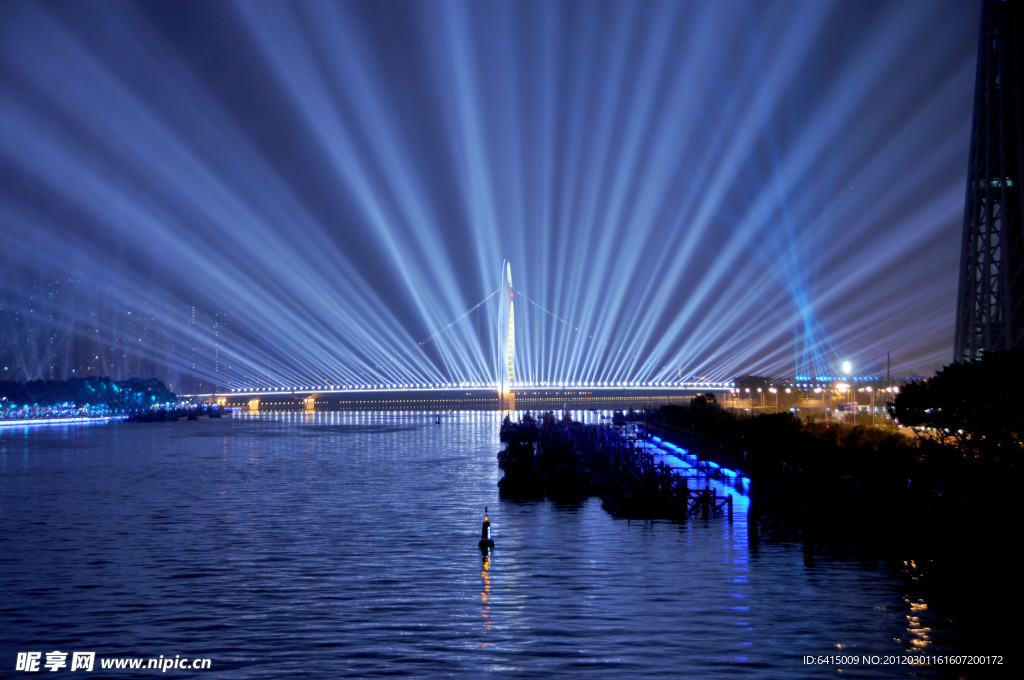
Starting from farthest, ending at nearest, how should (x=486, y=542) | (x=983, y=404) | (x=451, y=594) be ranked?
(x=983, y=404)
(x=486, y=542)
(x=451, y=594)

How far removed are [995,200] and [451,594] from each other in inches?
1177

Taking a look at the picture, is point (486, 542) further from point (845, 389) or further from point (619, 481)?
point (845, 389)

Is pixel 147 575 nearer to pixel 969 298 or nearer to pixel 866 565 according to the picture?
pixel 866 565

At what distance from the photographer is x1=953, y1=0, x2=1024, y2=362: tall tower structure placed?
35812mm

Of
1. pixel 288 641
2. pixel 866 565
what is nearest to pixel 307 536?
pixel 288 641

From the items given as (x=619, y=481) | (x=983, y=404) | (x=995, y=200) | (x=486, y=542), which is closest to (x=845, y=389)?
(x=995, y=200)

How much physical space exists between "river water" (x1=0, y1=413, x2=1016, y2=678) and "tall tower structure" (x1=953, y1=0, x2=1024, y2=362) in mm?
16114

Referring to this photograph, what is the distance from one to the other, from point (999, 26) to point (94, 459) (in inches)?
2007

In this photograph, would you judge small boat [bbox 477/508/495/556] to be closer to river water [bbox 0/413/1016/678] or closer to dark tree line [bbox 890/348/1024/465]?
river water [bbox 0/413/1016/678]

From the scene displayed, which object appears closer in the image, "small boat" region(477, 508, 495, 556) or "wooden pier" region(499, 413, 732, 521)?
"small boat" region(477, 508, 495, 556)

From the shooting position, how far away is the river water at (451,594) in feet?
45.8

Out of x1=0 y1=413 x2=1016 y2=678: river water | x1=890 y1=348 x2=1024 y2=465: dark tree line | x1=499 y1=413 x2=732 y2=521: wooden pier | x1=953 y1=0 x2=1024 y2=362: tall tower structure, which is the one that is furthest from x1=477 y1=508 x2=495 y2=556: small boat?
x1=953 y1=0 x2=1024 y2=362: tall tower structure

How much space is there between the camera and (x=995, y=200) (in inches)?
1475

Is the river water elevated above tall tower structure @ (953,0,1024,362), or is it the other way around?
tall tower structure @ (953,0,1024,362)
